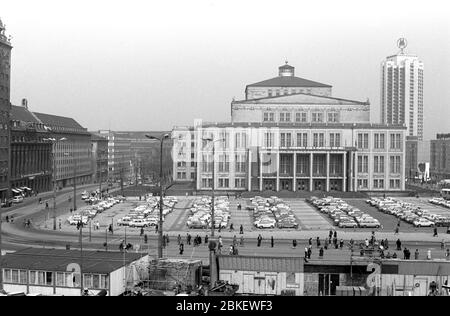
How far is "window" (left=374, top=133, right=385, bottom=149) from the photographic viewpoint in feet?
87.7

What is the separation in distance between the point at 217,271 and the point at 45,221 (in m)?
9.81

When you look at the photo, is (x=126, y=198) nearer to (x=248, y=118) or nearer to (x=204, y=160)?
(x=204, y=160)

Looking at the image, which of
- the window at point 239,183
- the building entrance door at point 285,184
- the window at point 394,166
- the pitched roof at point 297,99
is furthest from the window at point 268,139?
the window at point 394,166

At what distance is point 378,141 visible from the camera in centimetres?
2678

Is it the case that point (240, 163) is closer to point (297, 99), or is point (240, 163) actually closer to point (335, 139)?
point (297, 99)

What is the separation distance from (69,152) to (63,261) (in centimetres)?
809

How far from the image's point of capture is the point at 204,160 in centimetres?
1585

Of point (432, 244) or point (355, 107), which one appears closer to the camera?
point (432, 244)

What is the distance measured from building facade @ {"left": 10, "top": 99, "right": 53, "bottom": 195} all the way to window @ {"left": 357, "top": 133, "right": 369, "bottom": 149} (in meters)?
16.1

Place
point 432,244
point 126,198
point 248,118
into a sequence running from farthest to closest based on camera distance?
point 248,118
point 126,198
point 432,244

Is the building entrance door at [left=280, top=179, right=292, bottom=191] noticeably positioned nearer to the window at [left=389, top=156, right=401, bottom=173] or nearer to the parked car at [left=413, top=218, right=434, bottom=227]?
the window at [left=389, top=156, right=401, bottom=173]

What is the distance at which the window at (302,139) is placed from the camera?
25.4 metres

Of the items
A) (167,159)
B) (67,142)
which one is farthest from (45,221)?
(167,159)

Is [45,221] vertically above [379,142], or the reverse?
[379,142]
